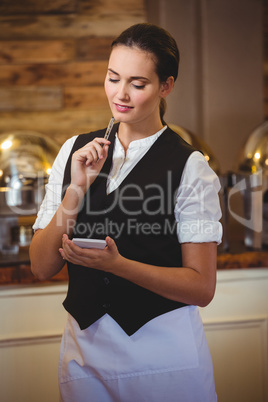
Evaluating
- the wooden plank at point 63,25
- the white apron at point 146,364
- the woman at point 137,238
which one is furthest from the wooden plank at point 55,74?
the white apron at point 146,364

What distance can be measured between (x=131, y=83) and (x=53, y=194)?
1.04 feet

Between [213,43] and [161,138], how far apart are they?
1.64 metres

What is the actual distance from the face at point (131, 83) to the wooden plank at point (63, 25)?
170 centimetres

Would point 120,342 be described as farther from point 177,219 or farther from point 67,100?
point 67,100

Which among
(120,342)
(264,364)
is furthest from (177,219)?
(264,364)

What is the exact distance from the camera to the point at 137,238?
3.32 ft

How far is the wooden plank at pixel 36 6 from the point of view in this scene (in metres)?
2.46

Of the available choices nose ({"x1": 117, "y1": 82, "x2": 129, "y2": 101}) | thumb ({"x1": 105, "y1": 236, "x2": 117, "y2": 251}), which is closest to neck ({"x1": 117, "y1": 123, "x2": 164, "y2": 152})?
nose ({"x1": 117, "y1": 82, "x2": 129, "y2": 101})

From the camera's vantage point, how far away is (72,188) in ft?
3.24

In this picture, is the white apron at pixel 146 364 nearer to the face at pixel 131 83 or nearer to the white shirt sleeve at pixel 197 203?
the white shirt sleeve at pixel 197 203

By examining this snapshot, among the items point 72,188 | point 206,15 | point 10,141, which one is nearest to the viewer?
point 72,188

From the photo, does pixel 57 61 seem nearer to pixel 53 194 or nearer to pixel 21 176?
pixel 21 176

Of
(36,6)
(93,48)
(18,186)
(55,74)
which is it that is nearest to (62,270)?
(18,186)

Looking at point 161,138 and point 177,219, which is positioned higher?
point 161,138
